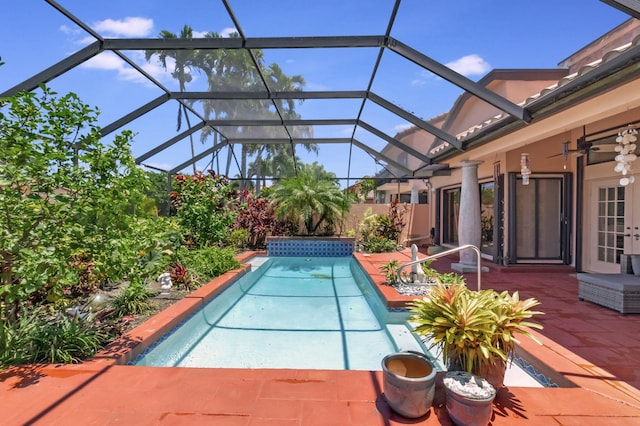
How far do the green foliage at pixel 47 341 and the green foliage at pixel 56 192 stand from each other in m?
0.28

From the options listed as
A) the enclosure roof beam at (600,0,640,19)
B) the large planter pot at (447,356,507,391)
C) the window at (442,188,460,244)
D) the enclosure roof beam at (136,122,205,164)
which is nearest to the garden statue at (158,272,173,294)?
the large planter pot at (447,356,507,391)

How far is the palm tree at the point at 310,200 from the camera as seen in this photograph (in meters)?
13.4

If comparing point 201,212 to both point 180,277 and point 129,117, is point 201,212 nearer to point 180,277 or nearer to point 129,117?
point 180,277

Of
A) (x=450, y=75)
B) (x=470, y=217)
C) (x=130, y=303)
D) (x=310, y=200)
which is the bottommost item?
(x=130, y=303)

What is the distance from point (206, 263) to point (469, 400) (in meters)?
6.46

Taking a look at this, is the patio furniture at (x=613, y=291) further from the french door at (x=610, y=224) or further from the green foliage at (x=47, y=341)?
the green foliage at (x=47, y=341)

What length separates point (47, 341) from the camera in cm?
342

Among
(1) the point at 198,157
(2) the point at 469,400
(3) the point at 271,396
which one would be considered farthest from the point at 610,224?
(1) the point at 198,157

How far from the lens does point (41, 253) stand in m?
3.00

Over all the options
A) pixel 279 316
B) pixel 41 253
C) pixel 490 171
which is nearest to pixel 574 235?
pixel 490 171

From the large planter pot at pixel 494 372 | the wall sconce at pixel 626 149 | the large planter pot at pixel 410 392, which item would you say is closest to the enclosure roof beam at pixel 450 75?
the wall sconce at pixel 626 149

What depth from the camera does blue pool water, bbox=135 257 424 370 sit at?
4188 mm

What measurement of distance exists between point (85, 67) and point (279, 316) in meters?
6.23

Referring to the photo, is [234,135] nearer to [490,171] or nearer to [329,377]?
[490,171]
